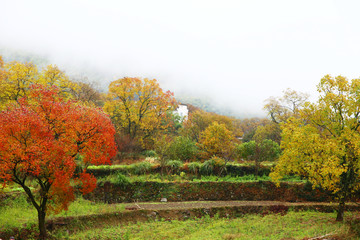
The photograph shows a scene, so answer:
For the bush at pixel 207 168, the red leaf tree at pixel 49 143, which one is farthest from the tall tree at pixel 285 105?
the red leaf tree at pixel 49 143

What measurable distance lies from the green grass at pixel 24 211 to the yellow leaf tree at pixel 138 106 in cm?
1548

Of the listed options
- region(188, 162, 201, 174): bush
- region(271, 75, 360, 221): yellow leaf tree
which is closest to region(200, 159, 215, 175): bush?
region(188, 162, 201, 174): bush

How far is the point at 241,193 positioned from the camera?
788 inches

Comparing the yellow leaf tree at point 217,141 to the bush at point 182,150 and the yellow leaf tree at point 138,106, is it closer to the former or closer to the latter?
the bush at point 182,150

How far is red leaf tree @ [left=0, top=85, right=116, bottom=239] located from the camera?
9.87 m

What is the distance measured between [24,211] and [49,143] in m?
7.36

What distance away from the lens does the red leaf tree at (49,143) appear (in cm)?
987

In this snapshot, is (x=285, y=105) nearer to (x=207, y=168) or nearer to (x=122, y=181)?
(x=207, y=168)

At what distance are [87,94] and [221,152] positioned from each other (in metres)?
22.4

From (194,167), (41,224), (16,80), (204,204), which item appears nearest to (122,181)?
(194,167)

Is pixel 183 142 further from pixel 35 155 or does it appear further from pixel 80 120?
pixel 35 155

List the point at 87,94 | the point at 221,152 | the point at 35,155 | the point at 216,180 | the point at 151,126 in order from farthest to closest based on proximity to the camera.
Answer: the point at 87,94
the point at 151,126
the point at 221,152
the point at 216,180
the point at 35,155

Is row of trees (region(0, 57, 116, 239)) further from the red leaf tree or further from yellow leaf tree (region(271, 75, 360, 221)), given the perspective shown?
yellow leaf tree (region(271, 75, 360, 221))

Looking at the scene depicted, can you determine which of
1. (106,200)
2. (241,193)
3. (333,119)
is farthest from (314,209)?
(106,200)
